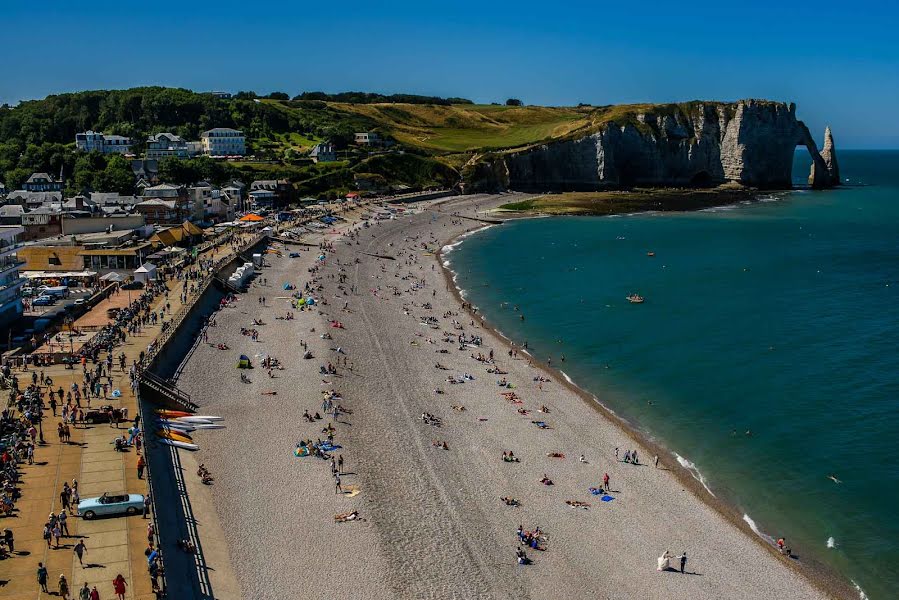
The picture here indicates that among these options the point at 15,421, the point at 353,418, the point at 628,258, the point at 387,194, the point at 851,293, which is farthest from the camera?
the point at 387,194

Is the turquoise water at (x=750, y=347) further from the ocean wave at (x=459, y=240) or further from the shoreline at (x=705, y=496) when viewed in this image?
the ocean wave at (x=459, y=240)

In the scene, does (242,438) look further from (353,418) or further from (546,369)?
(546,369)

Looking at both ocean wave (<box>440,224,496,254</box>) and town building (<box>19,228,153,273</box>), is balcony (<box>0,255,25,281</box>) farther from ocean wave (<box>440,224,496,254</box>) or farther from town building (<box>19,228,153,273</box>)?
ocean wave (<box>440,224,496,254</box>)

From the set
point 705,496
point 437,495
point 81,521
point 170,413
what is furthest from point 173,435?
point 705,496

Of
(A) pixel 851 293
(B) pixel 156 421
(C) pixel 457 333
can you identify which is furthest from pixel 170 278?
(A) pixel 851 293

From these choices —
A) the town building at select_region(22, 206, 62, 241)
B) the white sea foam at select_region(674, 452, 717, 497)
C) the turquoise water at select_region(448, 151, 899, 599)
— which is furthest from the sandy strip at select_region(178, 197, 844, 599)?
the town building at select_region(22, 206, 62, 241)

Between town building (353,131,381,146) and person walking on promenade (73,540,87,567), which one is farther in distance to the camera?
town building (353,131,381,146)
